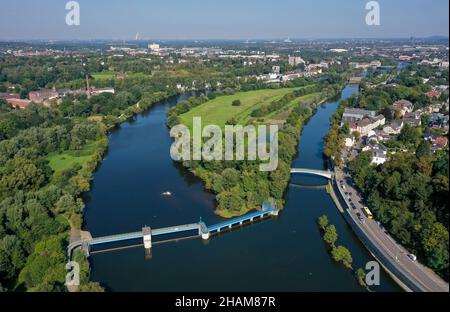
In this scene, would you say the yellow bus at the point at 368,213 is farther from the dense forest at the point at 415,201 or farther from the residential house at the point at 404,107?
the residential house at the point at 404,107

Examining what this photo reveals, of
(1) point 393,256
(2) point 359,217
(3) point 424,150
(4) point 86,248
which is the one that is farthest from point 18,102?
(1) point 393,256

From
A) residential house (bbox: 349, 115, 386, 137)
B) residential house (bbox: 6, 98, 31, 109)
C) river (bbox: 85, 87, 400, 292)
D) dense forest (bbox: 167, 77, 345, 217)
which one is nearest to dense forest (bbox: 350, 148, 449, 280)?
river (bbox: 85, 87, 400, 292)

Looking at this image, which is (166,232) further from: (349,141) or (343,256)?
(349,141)

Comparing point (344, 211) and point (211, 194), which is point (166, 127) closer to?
point (211, 194)

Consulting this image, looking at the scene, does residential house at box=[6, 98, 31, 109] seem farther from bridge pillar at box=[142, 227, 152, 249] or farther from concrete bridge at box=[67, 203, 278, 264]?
bridge pillar at box=[142, 227, 152, 249]
